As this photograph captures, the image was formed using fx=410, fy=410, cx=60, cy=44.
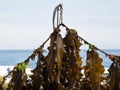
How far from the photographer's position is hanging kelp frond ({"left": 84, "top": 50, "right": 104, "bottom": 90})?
1850mm

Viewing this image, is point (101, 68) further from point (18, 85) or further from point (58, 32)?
point (18, 85)

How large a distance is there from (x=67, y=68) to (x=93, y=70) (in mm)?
125

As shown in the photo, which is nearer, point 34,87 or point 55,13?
point 55,13

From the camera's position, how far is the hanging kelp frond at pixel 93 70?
72.8 inches

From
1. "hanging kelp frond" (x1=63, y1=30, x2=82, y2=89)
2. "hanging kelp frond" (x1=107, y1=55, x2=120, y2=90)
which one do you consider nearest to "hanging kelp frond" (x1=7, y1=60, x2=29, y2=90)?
"hanging kelp frond" (x1=63, y1=30, x2=82, y2=89)

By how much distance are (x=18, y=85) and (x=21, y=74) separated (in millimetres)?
54

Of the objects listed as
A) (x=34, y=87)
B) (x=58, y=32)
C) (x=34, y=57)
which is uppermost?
(x=58, y=32)

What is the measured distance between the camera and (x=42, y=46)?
6.00ft

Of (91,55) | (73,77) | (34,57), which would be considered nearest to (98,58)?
(91,55)

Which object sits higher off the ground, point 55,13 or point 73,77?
point 55,13

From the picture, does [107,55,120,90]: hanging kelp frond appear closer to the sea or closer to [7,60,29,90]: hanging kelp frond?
the sea

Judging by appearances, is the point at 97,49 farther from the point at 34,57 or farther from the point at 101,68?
the point at 34,57

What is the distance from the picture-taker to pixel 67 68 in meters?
1.83

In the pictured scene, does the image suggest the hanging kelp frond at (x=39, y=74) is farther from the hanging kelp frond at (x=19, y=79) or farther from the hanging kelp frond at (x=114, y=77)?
the hanging kelp frond at (x=114, y=77)
